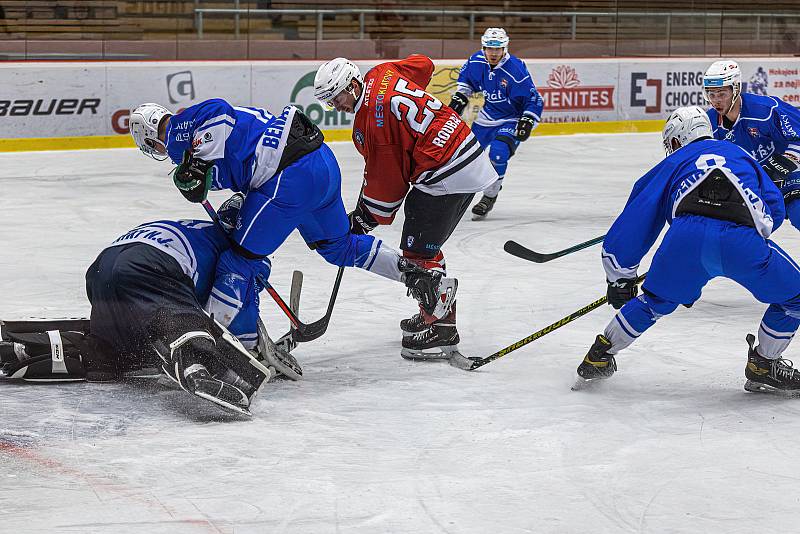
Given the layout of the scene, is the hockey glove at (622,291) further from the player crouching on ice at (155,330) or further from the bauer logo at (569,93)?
the bauer logo at (569,93)

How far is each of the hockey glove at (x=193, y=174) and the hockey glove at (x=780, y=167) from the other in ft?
8.56

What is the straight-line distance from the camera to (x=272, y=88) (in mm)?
10734

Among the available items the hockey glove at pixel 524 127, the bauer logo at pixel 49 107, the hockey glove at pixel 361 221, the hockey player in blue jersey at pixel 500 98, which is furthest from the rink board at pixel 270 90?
the hockey glove at pixel 361 221

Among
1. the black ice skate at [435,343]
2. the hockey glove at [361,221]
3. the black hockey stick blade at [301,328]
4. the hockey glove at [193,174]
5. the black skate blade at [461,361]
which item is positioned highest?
the hockey glove at [193,174]

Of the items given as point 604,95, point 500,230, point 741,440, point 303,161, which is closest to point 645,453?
point 741,440

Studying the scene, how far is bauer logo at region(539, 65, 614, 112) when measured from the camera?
12.1 meters

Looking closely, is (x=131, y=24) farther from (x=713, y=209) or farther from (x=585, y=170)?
(x=713, y=209)

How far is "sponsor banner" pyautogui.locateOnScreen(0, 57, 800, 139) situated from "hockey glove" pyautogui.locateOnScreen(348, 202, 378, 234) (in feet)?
19.5

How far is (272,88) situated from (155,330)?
746cm

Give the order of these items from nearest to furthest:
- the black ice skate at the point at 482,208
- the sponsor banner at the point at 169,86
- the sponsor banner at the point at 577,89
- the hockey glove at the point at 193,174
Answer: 1. the hockey glove at the point at 193,174
2. the black ice skate at the point at 482,208
3. the sponsor banner at the point at 169,86
4. the sponsor banner at the point at 577,89

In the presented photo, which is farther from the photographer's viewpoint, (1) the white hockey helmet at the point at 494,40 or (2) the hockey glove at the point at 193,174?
(1) the white hockey helmet at the point at 494,40

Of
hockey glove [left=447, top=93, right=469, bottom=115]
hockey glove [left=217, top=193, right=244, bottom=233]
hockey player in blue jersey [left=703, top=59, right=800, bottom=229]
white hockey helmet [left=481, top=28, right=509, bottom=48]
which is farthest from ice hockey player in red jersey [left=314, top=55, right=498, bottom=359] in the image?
white hockey helmet [left=481, top=28, right=509, bottom=48]

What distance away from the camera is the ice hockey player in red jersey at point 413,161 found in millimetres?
4156

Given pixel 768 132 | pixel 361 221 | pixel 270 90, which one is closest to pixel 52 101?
pixel 270 90
